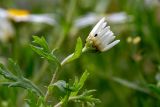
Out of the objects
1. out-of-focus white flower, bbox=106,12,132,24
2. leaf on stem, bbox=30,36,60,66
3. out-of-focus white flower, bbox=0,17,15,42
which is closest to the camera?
leaf on stem, bbox=30,36,60,66

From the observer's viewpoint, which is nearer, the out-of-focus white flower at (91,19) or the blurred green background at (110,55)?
the blurred green background at (110,55)

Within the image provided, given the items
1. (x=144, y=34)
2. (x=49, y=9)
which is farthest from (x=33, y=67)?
(x=49, y=9)

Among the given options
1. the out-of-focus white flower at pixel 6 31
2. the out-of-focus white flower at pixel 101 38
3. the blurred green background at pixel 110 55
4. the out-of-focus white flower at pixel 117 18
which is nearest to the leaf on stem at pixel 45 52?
the out-of-focus white flower at pixel 101 38

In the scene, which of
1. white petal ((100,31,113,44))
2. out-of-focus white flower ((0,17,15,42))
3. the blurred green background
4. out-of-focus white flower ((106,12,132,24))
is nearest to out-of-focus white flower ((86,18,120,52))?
white petal ((100,31,113,44))

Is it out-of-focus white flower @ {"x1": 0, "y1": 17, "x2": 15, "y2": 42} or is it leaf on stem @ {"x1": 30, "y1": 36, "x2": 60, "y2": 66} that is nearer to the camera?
leaf on stem @ {"x1": 30, "y1": 36, "x2": 60, "y2": 66}

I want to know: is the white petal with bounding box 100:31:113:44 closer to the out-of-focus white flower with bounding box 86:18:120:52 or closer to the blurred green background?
the out-of-focus white flower with bounding box 86:18:120:52

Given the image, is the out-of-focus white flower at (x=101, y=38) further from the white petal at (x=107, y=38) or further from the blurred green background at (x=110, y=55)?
the blurred green background at (x=110, y=55)

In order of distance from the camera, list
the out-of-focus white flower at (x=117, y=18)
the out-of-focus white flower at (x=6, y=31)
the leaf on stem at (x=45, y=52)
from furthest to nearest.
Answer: the out-of-focus white flower at (x=117, y=18)
the out-of-focus white flower at (x=6, y=31)
the leaf on stem at (x=45, y=52)

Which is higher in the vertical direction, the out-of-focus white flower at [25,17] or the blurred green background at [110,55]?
the out-of-focus white flower at [25,17]

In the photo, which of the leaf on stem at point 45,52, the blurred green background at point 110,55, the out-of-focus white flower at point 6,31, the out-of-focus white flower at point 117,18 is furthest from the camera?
the out-of-focus white flower at point 117,18

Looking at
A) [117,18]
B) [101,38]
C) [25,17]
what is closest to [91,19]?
[117,18]
